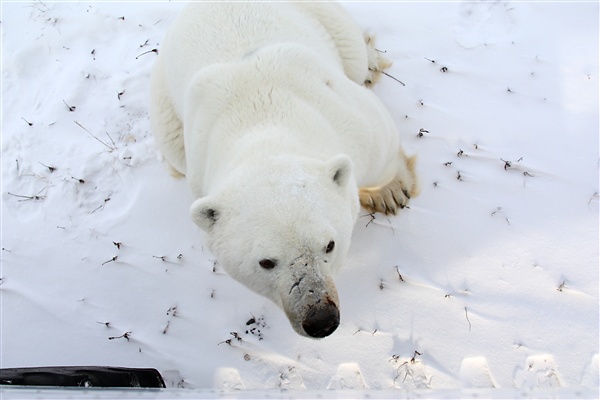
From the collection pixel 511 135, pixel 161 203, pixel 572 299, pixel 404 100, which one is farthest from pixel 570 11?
pixel 161 203

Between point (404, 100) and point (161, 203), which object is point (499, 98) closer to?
point (404, 100)

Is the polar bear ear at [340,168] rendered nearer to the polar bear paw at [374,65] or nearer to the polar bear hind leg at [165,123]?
the polar bear hind leg at [165,123]

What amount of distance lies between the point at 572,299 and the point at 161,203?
282cm

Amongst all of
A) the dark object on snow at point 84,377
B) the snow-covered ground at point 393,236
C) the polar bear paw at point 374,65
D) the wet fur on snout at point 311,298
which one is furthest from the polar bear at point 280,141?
the dark object on snow at point 84,377

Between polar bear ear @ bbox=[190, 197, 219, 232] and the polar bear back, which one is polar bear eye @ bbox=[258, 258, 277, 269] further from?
the polar bear back

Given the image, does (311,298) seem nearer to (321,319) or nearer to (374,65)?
(321,319)

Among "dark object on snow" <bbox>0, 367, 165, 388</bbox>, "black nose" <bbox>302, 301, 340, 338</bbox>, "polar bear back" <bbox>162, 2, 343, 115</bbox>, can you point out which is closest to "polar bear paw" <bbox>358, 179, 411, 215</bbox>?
"polar bear back" <bbox>162, 2, 343, 115</bbox>

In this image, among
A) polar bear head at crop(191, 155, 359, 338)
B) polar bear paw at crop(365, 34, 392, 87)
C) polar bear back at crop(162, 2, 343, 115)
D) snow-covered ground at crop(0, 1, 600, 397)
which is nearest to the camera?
polar bear head at crop(191, 155, 359, 338)

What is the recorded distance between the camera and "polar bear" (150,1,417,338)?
5.58 feet

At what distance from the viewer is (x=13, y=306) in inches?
130

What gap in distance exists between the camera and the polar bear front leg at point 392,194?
307 centimetres

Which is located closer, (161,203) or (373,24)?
(161,203)

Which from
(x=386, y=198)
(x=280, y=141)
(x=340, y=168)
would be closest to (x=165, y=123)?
(x=280, y=141)

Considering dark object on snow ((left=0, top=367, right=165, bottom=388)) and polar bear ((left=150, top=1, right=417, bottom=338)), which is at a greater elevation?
polar bear ((left=150, top=1, right=417, bottom=338))
